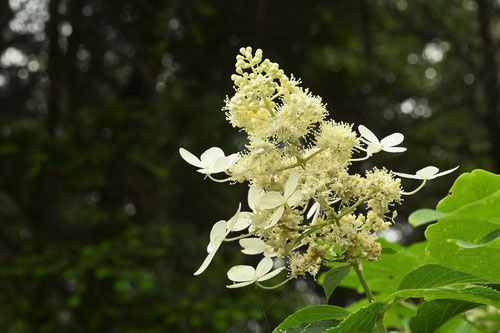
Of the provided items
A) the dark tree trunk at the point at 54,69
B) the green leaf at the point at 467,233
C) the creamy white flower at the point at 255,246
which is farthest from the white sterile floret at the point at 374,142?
the dark tree trunk at the point at 54,69

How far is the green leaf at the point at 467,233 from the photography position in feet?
2.56

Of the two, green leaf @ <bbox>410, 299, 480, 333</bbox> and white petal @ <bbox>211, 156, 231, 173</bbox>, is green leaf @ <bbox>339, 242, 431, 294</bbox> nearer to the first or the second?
green leaf @ <bbox>410, 299, 480, 333</bbox>

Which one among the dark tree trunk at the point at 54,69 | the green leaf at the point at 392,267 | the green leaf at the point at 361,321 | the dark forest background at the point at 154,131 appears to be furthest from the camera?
the dark tree trunk at the point at 54,69

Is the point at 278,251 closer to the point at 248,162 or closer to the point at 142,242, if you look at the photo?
the point at 248,162

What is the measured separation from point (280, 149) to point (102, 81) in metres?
5.81

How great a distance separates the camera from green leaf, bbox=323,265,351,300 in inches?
32.4

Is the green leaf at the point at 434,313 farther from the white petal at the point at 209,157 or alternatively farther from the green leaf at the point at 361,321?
the white petal at the point at 209,157

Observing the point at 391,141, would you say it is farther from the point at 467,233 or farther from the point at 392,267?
the point at 392,267

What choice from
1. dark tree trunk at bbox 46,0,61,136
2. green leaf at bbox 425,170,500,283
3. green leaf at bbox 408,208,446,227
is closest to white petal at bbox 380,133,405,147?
green leaf at bbox 425,170,500,283

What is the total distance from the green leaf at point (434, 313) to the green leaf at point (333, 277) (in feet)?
0.37

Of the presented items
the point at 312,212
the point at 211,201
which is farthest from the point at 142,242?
the point at 312,212

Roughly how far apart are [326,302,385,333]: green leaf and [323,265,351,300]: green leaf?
90 mm

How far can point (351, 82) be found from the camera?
21.5ft

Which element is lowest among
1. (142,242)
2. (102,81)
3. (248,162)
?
(142,242)
